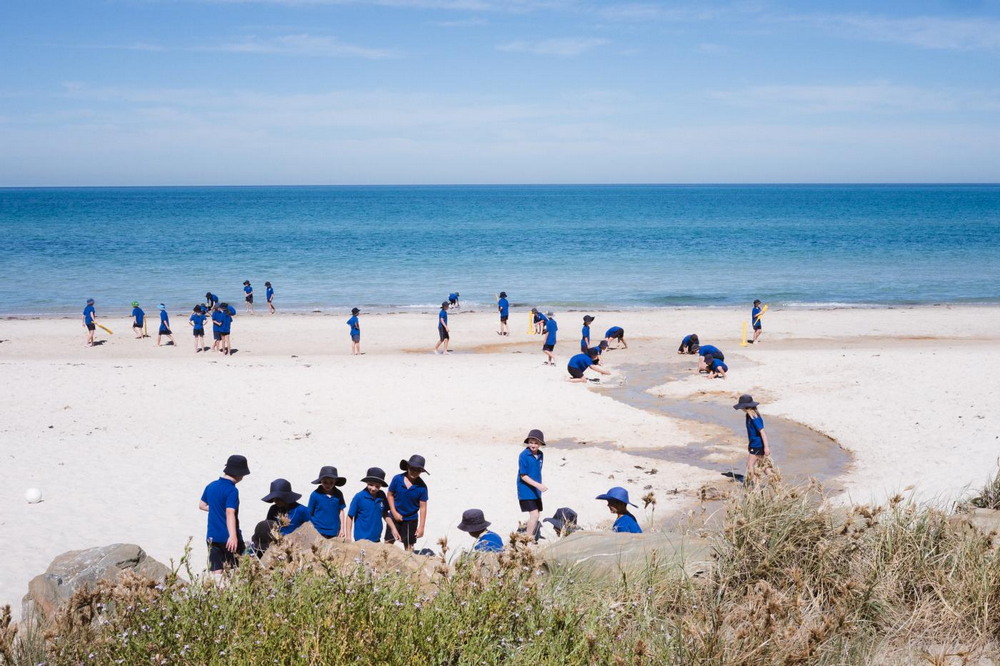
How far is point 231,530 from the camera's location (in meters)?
7.57

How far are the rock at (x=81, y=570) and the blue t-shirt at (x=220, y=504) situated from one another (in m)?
0.72

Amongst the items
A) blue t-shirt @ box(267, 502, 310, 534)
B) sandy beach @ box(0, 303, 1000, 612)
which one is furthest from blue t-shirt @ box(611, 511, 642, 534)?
blue t-shirt @ box(267, 502, 310, 534)

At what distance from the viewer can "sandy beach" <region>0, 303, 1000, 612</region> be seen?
1082cm

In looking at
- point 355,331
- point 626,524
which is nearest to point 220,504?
point 626,524

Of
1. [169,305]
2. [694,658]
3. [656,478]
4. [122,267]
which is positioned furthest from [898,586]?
[122,267]

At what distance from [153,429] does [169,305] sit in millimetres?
20870

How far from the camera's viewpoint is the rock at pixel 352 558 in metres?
4.64

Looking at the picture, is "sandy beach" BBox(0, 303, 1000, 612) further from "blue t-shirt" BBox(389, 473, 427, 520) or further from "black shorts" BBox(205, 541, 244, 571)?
"black shorts" BBox(205, 541, 244, 571)

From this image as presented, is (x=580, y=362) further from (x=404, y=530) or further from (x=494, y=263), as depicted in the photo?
(x=494, y=263)

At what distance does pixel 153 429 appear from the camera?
14.5m

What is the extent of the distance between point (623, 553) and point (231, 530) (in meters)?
3.75

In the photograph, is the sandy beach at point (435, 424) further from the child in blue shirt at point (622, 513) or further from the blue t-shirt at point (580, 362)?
the child in blue shirt at point (622, 513)

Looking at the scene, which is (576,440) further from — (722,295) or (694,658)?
(722,295)

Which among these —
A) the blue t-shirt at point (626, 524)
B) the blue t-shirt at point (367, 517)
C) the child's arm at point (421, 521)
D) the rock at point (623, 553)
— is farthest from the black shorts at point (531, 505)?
the rock at point (623, 553)
